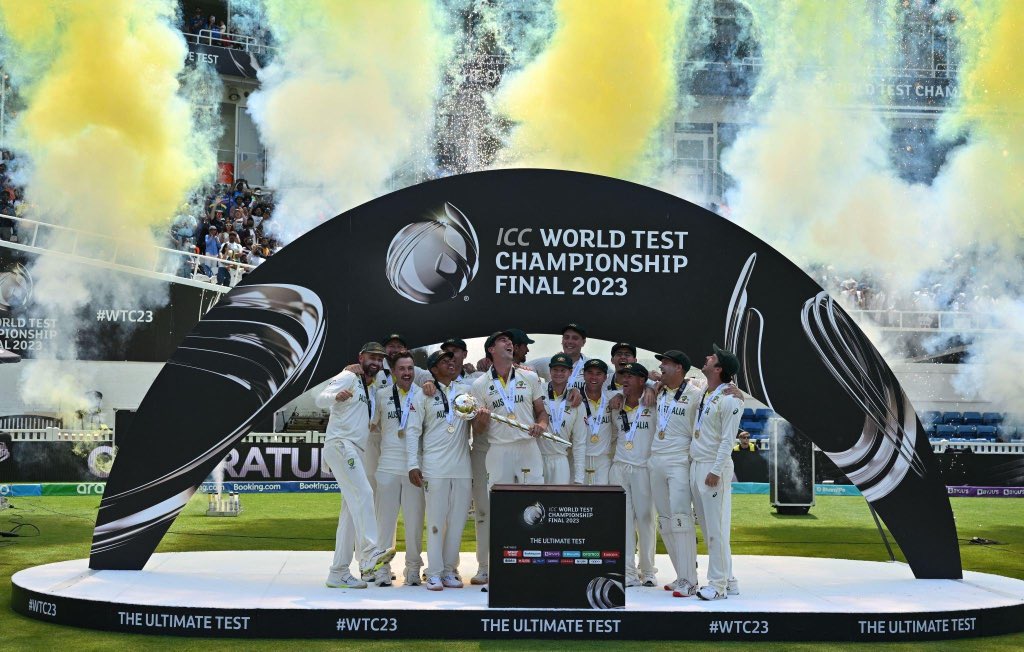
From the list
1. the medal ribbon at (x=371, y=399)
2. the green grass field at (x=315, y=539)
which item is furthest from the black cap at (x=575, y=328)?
the green grass field at (x=315, y=539)

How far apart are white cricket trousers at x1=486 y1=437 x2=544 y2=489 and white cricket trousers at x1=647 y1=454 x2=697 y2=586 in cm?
95

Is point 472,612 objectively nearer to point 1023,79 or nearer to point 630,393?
point 630,393

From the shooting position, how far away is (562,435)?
10.4 m

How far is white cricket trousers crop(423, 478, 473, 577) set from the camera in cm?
1010

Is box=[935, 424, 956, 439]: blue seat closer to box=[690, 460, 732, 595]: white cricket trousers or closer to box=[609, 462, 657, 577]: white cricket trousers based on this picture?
box=[609, 462, 657, 577]: white cricket trousers

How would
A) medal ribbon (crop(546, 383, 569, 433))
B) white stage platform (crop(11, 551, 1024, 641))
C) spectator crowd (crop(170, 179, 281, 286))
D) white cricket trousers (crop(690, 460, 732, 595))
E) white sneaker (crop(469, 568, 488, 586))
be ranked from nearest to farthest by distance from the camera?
white stage platform (crop(11, 551, 1024, 641))
white cricket trousers (crop(690, 460, 732, 595))
white sneaker (crop(469, 568, 488, 586))
medal ribbon (crop(546, 383, 569, 433))
spectator crowd (crop(170, 179, 281, 286))

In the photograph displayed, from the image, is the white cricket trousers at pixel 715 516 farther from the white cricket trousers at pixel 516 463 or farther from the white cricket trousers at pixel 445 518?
the white cricket trousers at pixel 445 518

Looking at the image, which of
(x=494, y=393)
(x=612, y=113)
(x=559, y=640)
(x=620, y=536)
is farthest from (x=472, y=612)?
(x=612, y=113)

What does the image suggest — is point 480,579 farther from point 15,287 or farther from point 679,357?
point 15,287

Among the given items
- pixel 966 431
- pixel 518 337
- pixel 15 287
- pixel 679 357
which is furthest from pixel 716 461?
pixel 966 431

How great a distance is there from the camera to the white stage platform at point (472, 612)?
8.74 metres

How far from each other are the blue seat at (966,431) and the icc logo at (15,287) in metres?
20.9

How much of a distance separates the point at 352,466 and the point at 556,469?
1.72 m

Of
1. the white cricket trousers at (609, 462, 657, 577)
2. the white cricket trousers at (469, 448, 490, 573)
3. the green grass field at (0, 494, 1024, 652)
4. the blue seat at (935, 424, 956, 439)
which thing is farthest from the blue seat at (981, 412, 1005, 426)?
the white cricket trousers at (469, 448, 490, 573)
